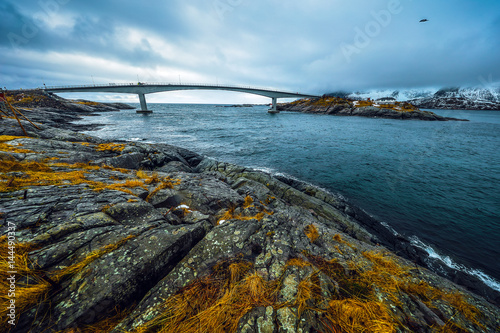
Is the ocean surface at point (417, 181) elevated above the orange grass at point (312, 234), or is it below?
below

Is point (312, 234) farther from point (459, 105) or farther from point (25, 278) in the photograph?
point (459, 105)

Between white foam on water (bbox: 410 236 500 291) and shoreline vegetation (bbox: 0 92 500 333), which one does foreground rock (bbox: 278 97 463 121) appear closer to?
white foam on water (bbox: 410 236 500 291)

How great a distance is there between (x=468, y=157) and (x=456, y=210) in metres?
17.7

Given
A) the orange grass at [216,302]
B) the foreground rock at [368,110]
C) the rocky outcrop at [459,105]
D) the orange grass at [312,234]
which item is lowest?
the orange grass at [312,234]

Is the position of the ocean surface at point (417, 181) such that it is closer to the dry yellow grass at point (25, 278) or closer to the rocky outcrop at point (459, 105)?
the dry yellow grass at point (25, 278)

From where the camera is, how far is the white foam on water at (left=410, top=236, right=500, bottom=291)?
639 cm

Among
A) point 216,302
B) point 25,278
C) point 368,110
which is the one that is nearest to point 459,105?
point 368,110

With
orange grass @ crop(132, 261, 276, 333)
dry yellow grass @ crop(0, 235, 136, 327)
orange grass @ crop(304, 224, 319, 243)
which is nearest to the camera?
dry yellow grass @ crop(0, 235, 136, 327)

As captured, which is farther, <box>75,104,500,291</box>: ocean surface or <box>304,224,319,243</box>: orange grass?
<box>75,104,500,291</box>: ocean surface

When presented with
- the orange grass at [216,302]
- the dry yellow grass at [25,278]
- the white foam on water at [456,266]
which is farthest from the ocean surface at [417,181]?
the dry yellow grass at [25,278]

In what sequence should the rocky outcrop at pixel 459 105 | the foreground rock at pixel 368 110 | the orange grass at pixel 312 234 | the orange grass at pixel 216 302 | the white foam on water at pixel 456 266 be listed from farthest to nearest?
the rocky outcrop at pixel 459 105 → the foreground rock at pixel 368 110 → the white foam on water at pixel 456 266 → the orange grass at pixel 312 234 → the orange grass at pixel 216 302

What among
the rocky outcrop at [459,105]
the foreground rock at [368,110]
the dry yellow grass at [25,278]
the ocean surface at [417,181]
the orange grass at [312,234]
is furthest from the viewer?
the rocky outcrop at [459,105]

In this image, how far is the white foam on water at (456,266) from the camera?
6395 millimetres

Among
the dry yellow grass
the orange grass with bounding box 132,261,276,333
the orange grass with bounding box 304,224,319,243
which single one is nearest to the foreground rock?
the orange grass with bounding box 304,224,319,243
